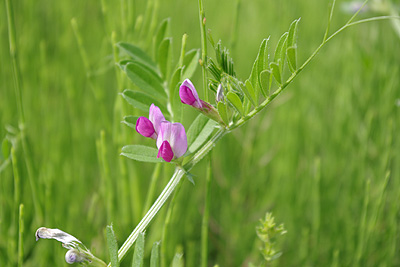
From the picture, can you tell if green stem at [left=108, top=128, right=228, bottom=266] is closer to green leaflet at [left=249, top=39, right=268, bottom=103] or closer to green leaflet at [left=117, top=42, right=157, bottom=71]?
green leaflet at [left=249, top=39, right=268, bottom=103]

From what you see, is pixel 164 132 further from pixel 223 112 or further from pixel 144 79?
pixel 144 79

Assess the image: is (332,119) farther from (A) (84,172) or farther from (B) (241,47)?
(A) (84,172)

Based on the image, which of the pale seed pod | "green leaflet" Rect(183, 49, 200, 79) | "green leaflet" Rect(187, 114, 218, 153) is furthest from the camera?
"green leaflet" Rect(183, 49, 200, 79)

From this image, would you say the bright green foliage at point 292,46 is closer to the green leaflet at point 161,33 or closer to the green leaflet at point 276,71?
the green leaflet at point 276,71

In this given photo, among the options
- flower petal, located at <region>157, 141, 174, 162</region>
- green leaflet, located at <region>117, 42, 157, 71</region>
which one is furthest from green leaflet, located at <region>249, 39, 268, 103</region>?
green leaflet, located at <region>117, 42, 157, 71</region>

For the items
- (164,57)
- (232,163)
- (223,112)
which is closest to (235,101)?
(223,112)

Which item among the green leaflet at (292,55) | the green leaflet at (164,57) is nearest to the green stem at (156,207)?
the green leaflet at (292,55)

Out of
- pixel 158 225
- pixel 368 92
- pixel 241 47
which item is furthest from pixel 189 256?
pixel 241 47
